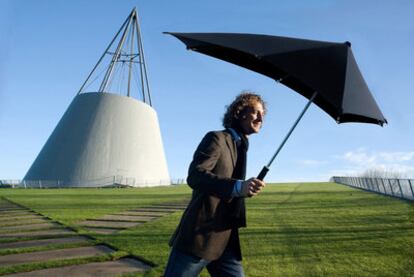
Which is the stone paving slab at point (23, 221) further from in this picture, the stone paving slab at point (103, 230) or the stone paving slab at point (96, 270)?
the stone paving slab at point (96, 270)

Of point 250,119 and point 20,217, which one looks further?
point 20,217

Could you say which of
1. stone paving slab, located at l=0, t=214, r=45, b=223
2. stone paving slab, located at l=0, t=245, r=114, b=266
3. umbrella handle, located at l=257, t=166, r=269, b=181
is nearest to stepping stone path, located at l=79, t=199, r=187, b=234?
stone paving slab, located at l=0, t=245, r=114, b=266

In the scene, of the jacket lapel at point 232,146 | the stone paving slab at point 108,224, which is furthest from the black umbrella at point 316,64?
the stone paving slab at point 108,224

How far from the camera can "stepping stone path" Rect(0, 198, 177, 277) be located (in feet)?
14.9

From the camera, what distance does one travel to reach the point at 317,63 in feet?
9.21

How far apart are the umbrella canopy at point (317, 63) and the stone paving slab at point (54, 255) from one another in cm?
356

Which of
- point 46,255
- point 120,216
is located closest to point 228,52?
point 46,255

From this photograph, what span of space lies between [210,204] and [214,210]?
0.05 m

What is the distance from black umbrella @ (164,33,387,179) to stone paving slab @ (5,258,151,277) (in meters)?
2.63

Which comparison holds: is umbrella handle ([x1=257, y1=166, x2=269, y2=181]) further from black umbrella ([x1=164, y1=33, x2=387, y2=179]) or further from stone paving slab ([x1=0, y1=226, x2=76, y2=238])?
stone paving slab ([x1=0, y1=226, x2=76, y2=238])

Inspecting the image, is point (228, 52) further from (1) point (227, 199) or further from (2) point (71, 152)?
(2) point (71, 152)

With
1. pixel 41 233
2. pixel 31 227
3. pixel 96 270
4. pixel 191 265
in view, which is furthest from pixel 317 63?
pixel 31 227

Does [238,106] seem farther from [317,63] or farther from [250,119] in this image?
[317,63]

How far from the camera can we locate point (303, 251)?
5551 millimetres
